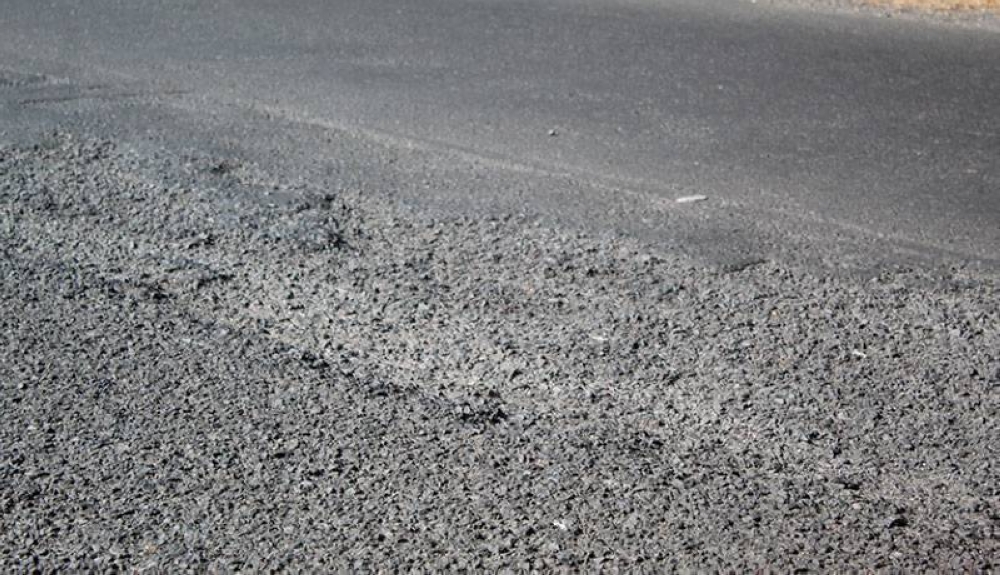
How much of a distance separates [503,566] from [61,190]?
3.61m

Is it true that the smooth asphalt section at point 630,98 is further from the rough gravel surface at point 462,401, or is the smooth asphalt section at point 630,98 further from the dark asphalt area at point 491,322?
the rough gravel surface at point 462,401

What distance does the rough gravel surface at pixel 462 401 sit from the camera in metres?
3.44

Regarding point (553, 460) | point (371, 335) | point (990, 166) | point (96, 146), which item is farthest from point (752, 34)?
point (553, 460)

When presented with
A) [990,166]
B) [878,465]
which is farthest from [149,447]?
[990,166]

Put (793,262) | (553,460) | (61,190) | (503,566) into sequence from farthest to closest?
(61,190), (793,262), (553,460), (503,566)

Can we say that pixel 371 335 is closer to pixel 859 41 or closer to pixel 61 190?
pixel 61 190

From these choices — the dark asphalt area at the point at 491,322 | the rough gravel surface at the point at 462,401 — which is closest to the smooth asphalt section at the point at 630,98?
the dark asphalt area at the point at 491,322

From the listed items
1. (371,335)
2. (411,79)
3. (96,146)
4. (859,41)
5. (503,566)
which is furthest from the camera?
(859,41)

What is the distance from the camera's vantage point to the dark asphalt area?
11.5ft

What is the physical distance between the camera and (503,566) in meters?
3.31

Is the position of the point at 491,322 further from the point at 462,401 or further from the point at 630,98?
the point at 630,98

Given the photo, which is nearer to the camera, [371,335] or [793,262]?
[371,335]

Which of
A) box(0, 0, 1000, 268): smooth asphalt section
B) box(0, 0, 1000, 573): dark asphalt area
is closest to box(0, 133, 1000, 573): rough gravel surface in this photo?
box(0, 0, 1000, 573): dark asphalt area

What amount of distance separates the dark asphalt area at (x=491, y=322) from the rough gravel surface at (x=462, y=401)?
0.01 m
